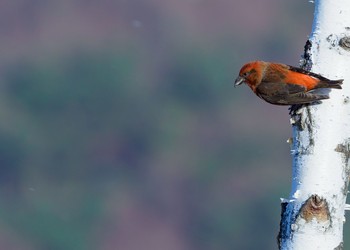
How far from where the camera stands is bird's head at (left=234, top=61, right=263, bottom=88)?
22.9 feet

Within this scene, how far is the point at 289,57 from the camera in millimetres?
43969

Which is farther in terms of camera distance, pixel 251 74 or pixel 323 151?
pixel 251 74

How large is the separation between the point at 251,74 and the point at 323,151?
1.73 meters

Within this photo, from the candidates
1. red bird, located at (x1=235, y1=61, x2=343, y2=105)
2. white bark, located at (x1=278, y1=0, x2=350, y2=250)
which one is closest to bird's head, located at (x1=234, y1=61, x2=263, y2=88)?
red bird, located at (x1=235, y1=61, x2=343, y2=105)

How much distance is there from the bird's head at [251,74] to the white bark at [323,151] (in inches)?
49.5

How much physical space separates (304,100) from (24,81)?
4682 cm

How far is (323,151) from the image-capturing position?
17.8ft

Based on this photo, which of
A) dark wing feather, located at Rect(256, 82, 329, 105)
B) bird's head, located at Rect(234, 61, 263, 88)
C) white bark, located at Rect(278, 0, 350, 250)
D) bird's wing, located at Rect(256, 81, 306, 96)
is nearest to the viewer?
white bark, located at Rect(278, 0, 350, 250)

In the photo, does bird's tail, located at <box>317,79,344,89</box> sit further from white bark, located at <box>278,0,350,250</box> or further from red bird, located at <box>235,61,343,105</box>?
red bird, located at <box>235,61,343,105</box>

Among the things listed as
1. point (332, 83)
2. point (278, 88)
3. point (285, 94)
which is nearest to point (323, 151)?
point (332, 83)

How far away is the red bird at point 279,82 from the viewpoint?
6074 millimetres

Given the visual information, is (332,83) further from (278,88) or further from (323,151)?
(278,88)

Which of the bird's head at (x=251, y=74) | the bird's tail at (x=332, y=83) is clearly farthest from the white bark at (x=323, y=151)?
the bird's head at (x=251, y=74)

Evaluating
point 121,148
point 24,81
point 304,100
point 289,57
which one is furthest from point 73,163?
point 304,100
